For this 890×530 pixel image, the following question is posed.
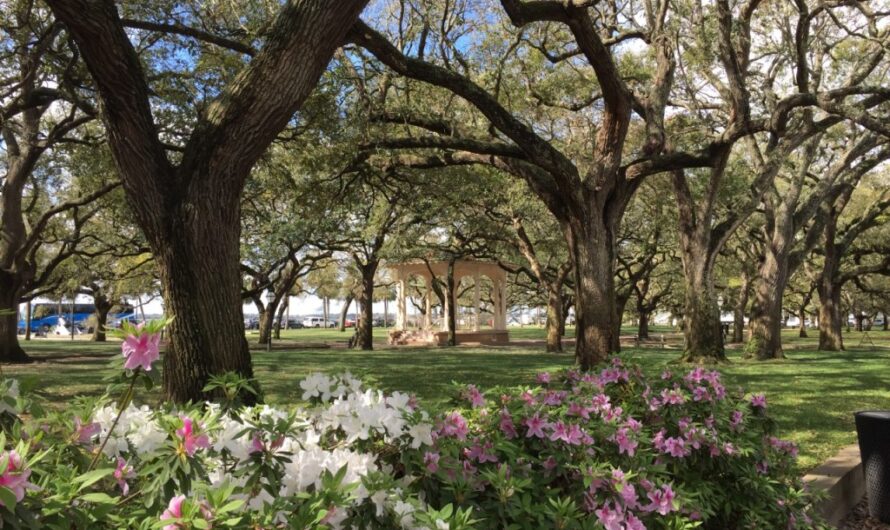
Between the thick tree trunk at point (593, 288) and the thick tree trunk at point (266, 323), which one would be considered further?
the thick tree trunk at point (266, 323)

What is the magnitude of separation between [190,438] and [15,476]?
37 cm

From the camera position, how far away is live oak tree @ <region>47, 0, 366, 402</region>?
15.2 ft

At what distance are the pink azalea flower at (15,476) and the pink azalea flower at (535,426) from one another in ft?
6.49

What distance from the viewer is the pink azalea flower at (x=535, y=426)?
9.41ft

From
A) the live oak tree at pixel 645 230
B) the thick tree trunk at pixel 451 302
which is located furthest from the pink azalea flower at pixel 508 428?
the thick tree trunk at pixel 451 302

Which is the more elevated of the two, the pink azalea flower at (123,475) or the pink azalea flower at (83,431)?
the pink azalea flower at (83,431)

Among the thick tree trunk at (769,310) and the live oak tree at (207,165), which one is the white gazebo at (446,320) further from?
the live oak tree at (207,165)

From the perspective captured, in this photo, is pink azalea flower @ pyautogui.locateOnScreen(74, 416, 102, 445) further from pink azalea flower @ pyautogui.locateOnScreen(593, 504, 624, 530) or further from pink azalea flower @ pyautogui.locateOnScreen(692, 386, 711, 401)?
pink azalea flower @ pyautogui.locateOnScreen(692, 386, 711, 401)

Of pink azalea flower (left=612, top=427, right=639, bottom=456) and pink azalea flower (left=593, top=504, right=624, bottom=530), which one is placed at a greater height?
pink azalea flower (left=612, top=427, right=639, bottom=456)

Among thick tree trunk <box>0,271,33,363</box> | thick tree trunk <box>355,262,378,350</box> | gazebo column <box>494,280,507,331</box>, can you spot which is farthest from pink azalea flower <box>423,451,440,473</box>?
gazebo column <box>494,280,507,331</box>

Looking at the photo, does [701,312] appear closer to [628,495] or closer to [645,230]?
[645,230]

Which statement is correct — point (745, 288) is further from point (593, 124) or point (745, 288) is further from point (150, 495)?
point (150, 495)

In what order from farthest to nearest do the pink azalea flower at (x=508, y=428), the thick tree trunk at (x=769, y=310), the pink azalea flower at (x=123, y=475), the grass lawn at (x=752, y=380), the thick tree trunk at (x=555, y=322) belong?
the thick tree trunk at (x=555, y=322) < the thick tree trunk at (x=769, y=310) < the grass lawn at (x=752, y=380) < the pink azalea flower at (x=508, y=428) < the pink azalea flower at (x=123, y=475)

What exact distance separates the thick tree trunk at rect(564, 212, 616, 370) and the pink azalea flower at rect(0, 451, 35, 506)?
27.7 ft
